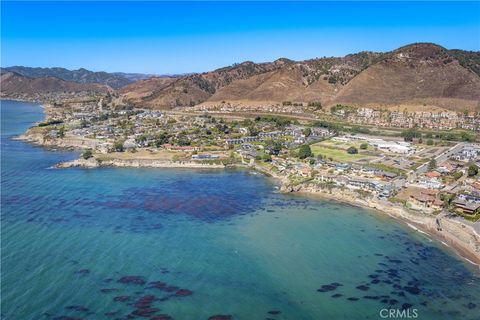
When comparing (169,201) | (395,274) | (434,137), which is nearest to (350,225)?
(395,274)

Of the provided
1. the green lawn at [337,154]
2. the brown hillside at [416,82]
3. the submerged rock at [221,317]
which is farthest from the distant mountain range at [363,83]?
the submerged rock at [221,317]

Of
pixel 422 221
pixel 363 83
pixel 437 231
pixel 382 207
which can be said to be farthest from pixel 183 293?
pixel 363 83

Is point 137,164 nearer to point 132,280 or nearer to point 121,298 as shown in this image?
point 132,280

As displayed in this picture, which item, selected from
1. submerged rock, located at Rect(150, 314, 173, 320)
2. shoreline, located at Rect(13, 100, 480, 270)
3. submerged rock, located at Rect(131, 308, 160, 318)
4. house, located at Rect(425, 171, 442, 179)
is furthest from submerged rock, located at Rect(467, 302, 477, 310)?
house, located at Rect(425, 171, 442, 179)

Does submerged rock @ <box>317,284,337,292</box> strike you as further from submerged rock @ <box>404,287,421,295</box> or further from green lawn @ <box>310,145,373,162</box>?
green lawn @ <box>310,145,373,162</box>

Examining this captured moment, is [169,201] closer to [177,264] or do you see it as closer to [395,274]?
[177,264]

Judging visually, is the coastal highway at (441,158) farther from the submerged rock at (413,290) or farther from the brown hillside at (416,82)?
the brown hillside at (416,82)
